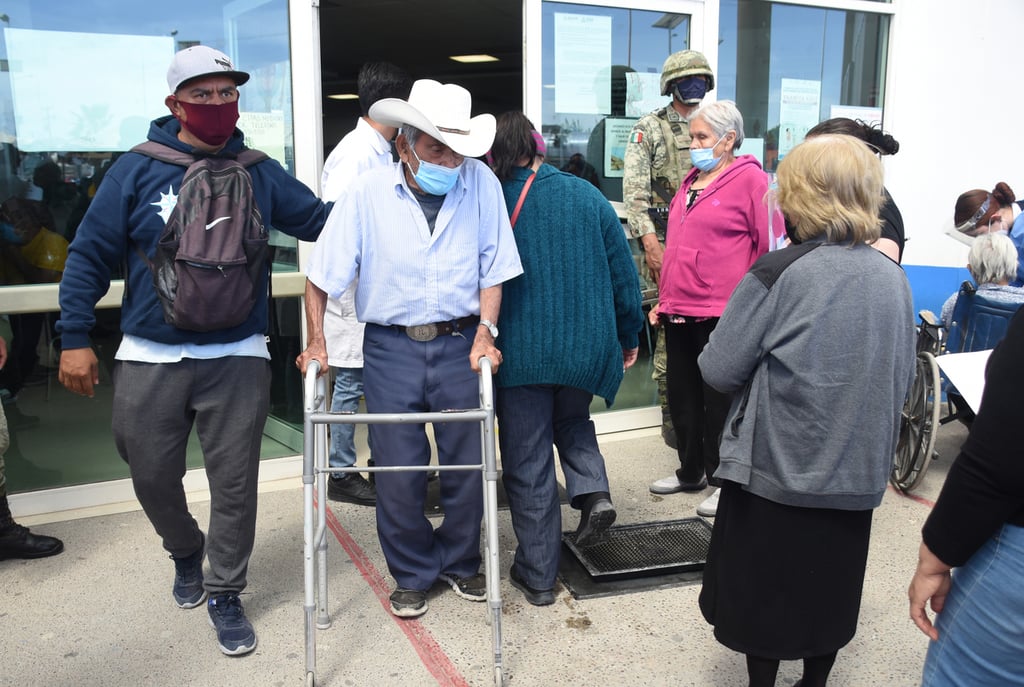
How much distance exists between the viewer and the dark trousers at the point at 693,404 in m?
4.20

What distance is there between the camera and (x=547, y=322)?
132 inches

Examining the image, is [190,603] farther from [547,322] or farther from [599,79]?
[599,79]

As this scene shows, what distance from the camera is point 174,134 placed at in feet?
10.1

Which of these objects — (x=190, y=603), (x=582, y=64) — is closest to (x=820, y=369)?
(x=190, y=603)

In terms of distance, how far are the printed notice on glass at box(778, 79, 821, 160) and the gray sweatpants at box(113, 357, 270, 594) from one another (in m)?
4.33

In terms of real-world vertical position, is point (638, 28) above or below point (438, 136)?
above

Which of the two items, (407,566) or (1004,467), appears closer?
(1004,467)

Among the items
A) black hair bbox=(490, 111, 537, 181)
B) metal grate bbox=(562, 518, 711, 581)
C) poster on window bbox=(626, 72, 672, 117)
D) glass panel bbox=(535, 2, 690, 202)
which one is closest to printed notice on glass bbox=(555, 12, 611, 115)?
glass panel bbox=(535, 2, 690, 202)

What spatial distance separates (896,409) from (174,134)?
2522mm

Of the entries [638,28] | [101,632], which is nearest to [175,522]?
[101,632]

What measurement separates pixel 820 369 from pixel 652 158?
306 cm

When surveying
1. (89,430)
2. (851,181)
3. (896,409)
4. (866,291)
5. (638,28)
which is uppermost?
(638,28)

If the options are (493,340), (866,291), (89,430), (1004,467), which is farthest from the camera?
(89,430)

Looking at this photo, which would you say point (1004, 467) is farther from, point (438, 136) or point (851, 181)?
point (438, 136)
